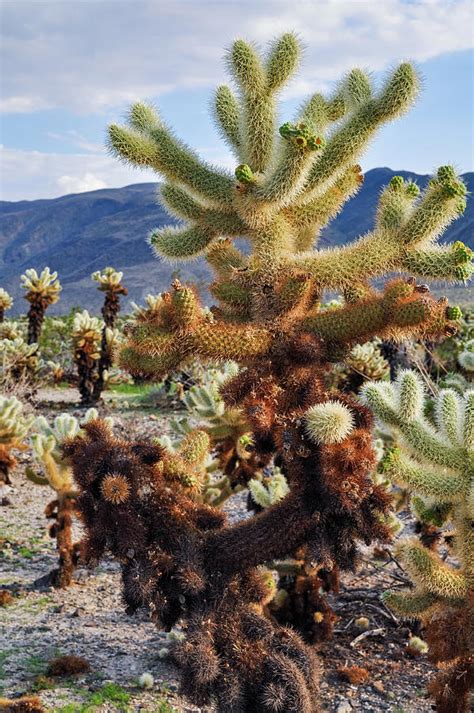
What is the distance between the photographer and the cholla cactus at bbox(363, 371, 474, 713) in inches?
134

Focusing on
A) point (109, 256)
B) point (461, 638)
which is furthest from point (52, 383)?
point (109, 256)

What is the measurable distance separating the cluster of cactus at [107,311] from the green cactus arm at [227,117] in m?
9.94

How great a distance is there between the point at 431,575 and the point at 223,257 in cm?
185

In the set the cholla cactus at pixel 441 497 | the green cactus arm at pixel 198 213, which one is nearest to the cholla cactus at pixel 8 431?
the green cactus arm at pixel 198 213

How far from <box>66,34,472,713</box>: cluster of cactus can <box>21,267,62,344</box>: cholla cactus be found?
12.0m

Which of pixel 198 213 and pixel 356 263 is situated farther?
pixel 198 213

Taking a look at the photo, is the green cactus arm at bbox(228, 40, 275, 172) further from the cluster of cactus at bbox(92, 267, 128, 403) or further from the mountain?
the mountain

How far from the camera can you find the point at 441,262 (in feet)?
10.3

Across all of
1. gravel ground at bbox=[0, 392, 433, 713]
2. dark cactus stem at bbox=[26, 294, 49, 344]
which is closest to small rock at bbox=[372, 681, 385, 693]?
gravel ground at bbox=[0, 392, 433, 713]

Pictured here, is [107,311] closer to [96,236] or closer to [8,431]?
[8,431]

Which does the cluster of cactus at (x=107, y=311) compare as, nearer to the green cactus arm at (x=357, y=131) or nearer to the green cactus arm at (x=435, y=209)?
the green cactus arm at (x=357, y=131)

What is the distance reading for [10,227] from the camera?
186 m

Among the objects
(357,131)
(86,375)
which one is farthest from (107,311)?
(357,131)

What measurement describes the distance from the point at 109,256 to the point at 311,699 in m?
131
